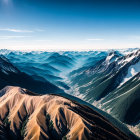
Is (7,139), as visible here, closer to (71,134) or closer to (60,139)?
(60,139)

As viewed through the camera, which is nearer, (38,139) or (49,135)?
(38,139)

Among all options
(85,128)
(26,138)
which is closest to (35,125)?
(26,138)

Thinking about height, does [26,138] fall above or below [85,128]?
below

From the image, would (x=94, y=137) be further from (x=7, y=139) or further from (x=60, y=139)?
(x=7, y=139)

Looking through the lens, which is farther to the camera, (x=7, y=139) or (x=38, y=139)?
(x=7, y=139)

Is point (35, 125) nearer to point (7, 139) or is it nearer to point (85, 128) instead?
point (7, 139)

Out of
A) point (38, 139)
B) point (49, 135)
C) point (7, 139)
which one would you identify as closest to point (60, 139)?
point (49, 135)

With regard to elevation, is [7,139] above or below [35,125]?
below

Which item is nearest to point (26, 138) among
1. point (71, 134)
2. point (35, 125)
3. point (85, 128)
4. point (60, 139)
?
point (35, 125)
